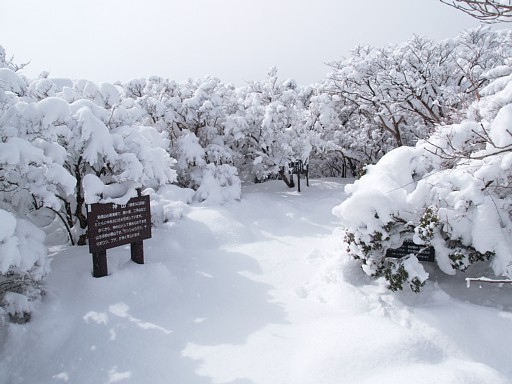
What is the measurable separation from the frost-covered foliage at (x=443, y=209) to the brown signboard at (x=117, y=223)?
428 centimetres

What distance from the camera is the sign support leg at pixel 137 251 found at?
24.5 feet

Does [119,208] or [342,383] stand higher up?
[119,208]

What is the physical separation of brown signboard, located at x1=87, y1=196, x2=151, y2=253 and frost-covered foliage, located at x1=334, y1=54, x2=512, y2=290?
428cm

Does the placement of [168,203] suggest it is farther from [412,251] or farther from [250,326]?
[412,251]

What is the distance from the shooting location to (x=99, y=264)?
22.5 feet

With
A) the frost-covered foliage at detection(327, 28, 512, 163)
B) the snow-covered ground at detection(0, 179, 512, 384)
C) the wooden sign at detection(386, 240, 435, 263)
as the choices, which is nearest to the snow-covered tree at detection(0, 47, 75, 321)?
the snow-covered ground at detection(0, 179, 512, 384)

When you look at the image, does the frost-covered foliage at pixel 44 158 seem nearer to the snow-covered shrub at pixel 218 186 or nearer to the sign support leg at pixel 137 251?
the sign support leg at pixel 137 251

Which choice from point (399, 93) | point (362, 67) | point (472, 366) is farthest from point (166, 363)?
point (362, 67)

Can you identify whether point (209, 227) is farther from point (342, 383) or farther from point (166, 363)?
point (342, 383)

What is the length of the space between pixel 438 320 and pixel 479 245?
1367 mm

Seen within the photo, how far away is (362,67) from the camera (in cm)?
1512

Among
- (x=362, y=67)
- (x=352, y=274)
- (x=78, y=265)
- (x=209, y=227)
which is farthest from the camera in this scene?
(x=362, y=67)

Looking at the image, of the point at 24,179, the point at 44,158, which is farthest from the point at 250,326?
the point at 24,179

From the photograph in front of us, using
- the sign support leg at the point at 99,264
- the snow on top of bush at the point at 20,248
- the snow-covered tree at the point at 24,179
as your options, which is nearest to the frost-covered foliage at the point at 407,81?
the sign support leg at the point at 99,264
